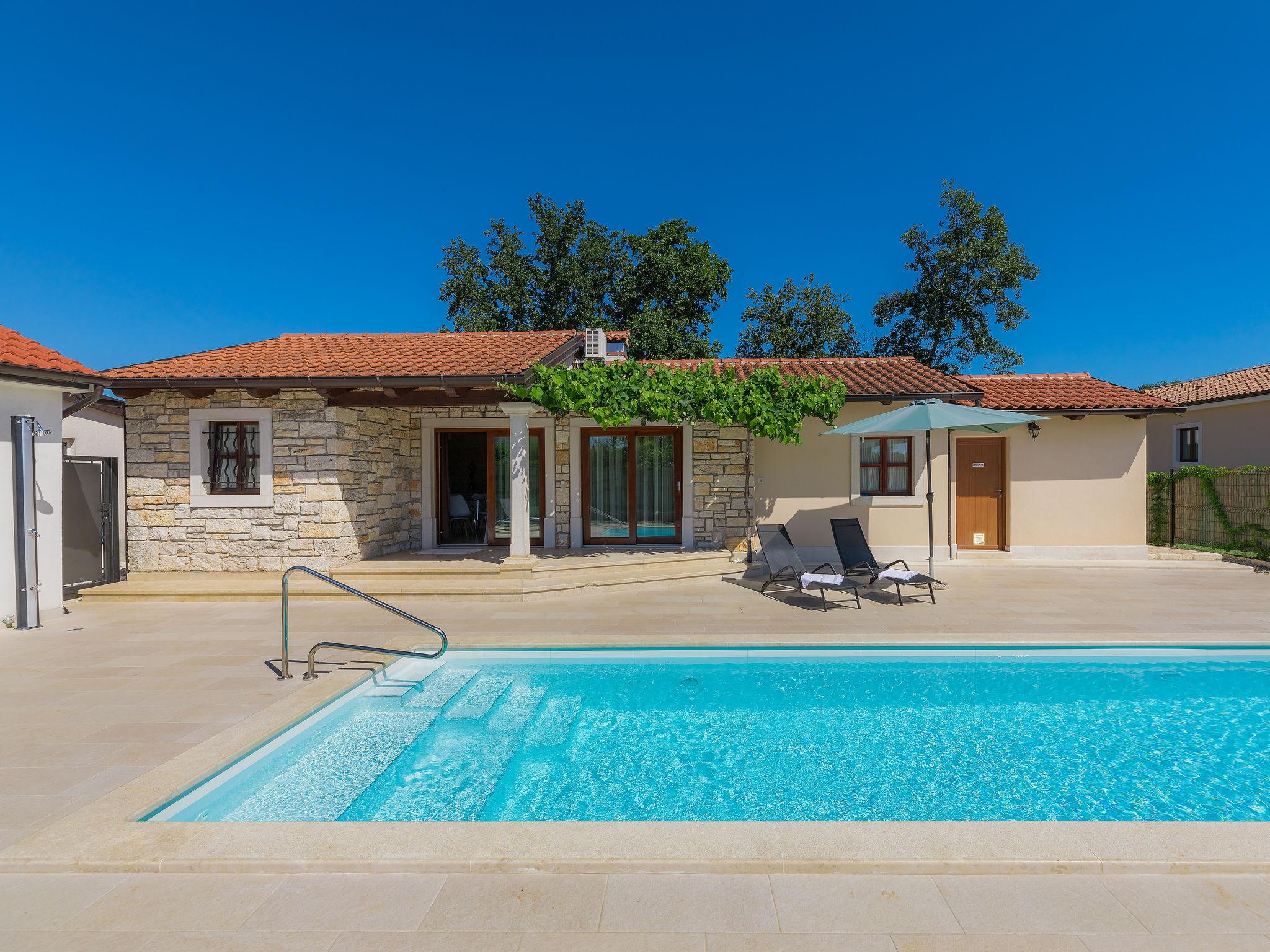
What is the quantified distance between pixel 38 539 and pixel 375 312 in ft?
66.9

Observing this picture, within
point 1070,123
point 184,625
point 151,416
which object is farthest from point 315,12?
point 1070,123

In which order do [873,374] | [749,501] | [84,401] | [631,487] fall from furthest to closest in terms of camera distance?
[873,374], [631,487], [749,501], [84,401]

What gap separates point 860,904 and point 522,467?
8.30 metres

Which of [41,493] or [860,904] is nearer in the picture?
[860,904]

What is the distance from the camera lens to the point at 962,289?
2506cm

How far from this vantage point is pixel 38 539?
7582mm

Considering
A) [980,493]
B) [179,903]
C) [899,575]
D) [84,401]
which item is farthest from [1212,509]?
[84,401]

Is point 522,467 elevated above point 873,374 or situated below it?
below

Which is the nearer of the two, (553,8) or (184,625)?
(184,625)

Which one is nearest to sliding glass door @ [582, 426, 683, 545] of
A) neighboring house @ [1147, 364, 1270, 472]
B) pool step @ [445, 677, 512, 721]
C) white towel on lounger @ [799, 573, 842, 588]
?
white towel on lounger @ [799, 573, 842, 588]

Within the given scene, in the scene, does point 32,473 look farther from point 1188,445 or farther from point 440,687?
point 1188,445

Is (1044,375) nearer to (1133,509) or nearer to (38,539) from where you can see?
(1133,509)

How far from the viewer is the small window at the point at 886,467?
40.5 feet

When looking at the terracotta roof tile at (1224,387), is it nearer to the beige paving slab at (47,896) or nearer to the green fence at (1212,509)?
the green fence at (1212,509)
